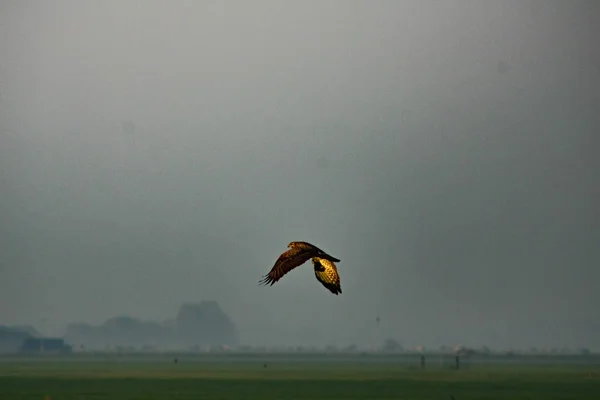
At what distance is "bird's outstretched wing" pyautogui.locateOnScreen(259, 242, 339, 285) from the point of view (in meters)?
22.3

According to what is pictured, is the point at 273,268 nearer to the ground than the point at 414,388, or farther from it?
nearer to the ground

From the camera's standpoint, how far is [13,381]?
10625 centimetres

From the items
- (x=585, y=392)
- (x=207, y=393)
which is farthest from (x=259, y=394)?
(x=585, y=392)

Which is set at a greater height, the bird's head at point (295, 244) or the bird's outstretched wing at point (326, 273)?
the bird's head at point (295, 244)

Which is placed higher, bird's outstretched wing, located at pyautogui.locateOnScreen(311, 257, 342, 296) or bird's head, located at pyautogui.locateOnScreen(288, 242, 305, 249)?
bird's head, located at pyautogui.locateOnScreen(288, 242, 305, 249)

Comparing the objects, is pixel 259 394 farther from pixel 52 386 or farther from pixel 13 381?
pixel 13 381

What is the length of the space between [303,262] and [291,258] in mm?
257

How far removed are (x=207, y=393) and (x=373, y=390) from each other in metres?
13.5

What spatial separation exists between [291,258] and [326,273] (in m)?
0.85

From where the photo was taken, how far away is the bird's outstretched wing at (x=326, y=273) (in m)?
22.8

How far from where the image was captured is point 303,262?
74.5 ft

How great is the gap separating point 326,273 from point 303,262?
63cm

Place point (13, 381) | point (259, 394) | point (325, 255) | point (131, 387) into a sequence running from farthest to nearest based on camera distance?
1. point (13, 381)
2. point (131, 387)
3. point (259, 394)
4. point (325, 255)

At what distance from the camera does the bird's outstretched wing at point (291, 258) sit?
2234cm
